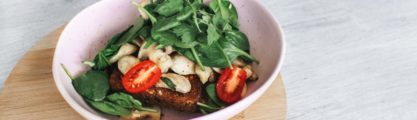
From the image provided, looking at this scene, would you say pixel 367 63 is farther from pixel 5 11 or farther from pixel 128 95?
pixel 5 11

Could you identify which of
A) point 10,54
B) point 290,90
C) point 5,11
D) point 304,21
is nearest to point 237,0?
point 290,90

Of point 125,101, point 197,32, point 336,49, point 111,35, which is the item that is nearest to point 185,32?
point 197,32

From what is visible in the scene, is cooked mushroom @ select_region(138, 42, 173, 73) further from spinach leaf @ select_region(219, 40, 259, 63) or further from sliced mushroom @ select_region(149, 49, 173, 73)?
spinach leaf @ select_region(219, 40, 259, 63)

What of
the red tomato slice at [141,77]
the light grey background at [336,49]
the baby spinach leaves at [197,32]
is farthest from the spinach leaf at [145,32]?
the light grey background at [336,49]

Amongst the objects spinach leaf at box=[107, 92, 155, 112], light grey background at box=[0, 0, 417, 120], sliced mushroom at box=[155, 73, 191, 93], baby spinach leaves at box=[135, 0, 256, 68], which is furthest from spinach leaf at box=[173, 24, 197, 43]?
light grey background at box=[0, 0, 417, 120]

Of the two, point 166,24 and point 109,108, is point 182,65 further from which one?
point 109,108

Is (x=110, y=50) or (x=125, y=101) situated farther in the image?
(x=110, y=50)

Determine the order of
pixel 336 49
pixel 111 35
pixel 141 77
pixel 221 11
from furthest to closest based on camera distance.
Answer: pixel 336 49, pixel 111 35, pixel 221 11, pixel 141 77
